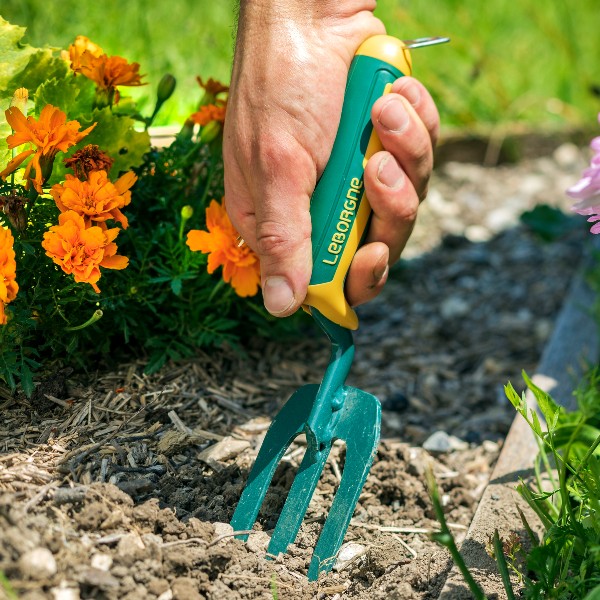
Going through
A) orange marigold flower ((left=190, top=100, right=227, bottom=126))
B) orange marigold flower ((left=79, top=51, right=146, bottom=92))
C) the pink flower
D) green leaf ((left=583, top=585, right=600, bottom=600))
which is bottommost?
green leaf ((left=583, top=585, right=600, bottom=600))

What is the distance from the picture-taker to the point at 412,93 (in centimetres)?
175

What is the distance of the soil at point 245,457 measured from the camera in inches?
53.7

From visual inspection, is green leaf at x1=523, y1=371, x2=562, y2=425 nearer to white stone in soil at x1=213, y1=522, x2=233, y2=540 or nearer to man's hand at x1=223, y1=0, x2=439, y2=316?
man's hand at x1=223, y1=0, x2=439, y2=316

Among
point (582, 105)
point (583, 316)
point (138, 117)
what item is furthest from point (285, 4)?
point (582, 105)

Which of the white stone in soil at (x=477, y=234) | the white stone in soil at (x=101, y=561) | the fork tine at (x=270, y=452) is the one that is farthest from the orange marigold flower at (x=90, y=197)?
the white stone in soil at (x=477, y=234)

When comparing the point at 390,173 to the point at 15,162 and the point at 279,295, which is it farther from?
the point at 15,162

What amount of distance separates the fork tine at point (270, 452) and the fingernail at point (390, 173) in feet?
1.53

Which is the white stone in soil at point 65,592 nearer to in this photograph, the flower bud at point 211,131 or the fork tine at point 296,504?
the fork tine at point 296,504

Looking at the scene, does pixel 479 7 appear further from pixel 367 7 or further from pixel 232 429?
pixel 232 429

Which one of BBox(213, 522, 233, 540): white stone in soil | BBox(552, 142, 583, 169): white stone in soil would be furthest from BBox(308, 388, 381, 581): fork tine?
BBox(552, 142, 583, 169): white stone in soil

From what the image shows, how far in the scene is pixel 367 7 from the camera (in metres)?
1.86

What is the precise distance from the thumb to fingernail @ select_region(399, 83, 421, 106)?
0.33m

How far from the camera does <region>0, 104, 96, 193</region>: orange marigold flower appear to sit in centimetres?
152

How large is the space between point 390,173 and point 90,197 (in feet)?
2.06
